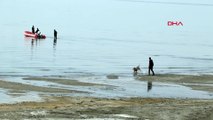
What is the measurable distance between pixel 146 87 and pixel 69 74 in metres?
8.47

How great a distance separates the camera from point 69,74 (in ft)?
134

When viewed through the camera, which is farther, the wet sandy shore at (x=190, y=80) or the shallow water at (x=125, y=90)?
the wet sandy shore at (x=190, y=80)

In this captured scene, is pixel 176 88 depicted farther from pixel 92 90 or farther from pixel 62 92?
pixel 62 92

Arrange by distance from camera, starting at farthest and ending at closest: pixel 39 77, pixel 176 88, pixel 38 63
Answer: pixel 38 63 < pixel 39 77 < pixel 176 88

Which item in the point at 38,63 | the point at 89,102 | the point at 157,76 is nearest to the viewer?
the point at 89,102

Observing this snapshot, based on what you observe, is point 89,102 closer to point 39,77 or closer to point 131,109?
point 131,109

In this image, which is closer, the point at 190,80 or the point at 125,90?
the point at 125,90

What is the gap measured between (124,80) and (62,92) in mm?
9249

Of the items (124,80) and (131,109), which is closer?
(131,109)

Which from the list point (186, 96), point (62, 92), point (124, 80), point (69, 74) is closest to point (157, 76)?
point (124, 80)

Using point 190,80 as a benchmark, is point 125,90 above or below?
below

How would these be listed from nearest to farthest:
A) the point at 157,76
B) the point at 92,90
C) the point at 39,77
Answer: the point at 92,90, the point at 39,77, the point at 157,76

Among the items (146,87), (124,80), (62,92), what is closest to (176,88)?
(146,87)

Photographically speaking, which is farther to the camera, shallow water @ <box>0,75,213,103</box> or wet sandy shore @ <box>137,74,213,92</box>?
wet sandy shore @ <box>137,74,213,92</box>
